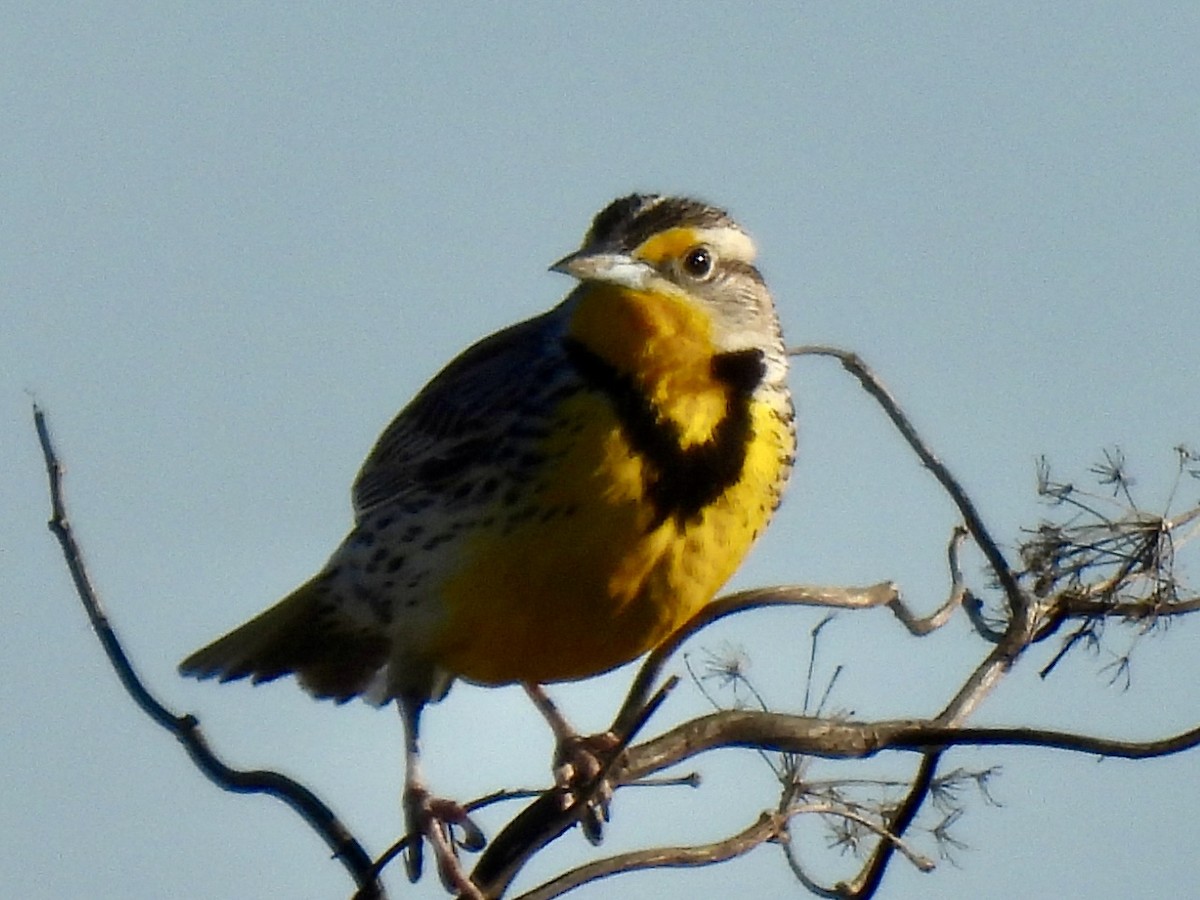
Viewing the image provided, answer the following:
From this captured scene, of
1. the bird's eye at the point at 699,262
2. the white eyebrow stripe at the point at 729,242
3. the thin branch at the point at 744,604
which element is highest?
the white eyebrow stripe at the point at 729,242

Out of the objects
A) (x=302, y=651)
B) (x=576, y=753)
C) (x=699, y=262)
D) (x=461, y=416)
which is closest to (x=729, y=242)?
(x=699, y=262)

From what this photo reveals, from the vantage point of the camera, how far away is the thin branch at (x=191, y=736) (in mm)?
2760

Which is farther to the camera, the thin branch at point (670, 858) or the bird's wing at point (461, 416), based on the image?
the bird's wing at point (461, 416)

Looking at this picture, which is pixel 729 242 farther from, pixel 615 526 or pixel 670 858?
pixel 670 858

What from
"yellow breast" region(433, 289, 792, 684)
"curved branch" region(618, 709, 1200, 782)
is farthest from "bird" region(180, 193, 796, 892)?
"curved branch" region(618, 709, 1200, 782)

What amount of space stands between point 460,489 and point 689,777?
1.49 meters

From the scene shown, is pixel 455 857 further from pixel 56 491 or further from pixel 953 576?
pixel 56 491

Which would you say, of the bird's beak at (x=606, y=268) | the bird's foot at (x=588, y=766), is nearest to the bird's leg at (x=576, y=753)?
the bird's foot at (x=588, y=766)

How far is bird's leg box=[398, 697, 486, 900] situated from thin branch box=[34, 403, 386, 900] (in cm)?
81

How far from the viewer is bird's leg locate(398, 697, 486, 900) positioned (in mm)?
3822

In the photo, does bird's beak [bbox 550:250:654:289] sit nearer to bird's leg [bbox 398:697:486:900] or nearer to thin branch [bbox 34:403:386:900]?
bird's leg [bbox 398:697:486:900]

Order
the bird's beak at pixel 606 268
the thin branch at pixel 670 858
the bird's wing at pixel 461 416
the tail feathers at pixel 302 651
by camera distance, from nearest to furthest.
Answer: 1. the thin branch at pixel 670 858
2. the bird's beak at pixel 606 268
3. the bird's wing at pixel 461 416
4. the tail feathers at pixel 302 651

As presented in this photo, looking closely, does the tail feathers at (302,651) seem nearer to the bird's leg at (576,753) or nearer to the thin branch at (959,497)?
the bird's leg at (576,753)

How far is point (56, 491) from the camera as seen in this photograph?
2.89 m
